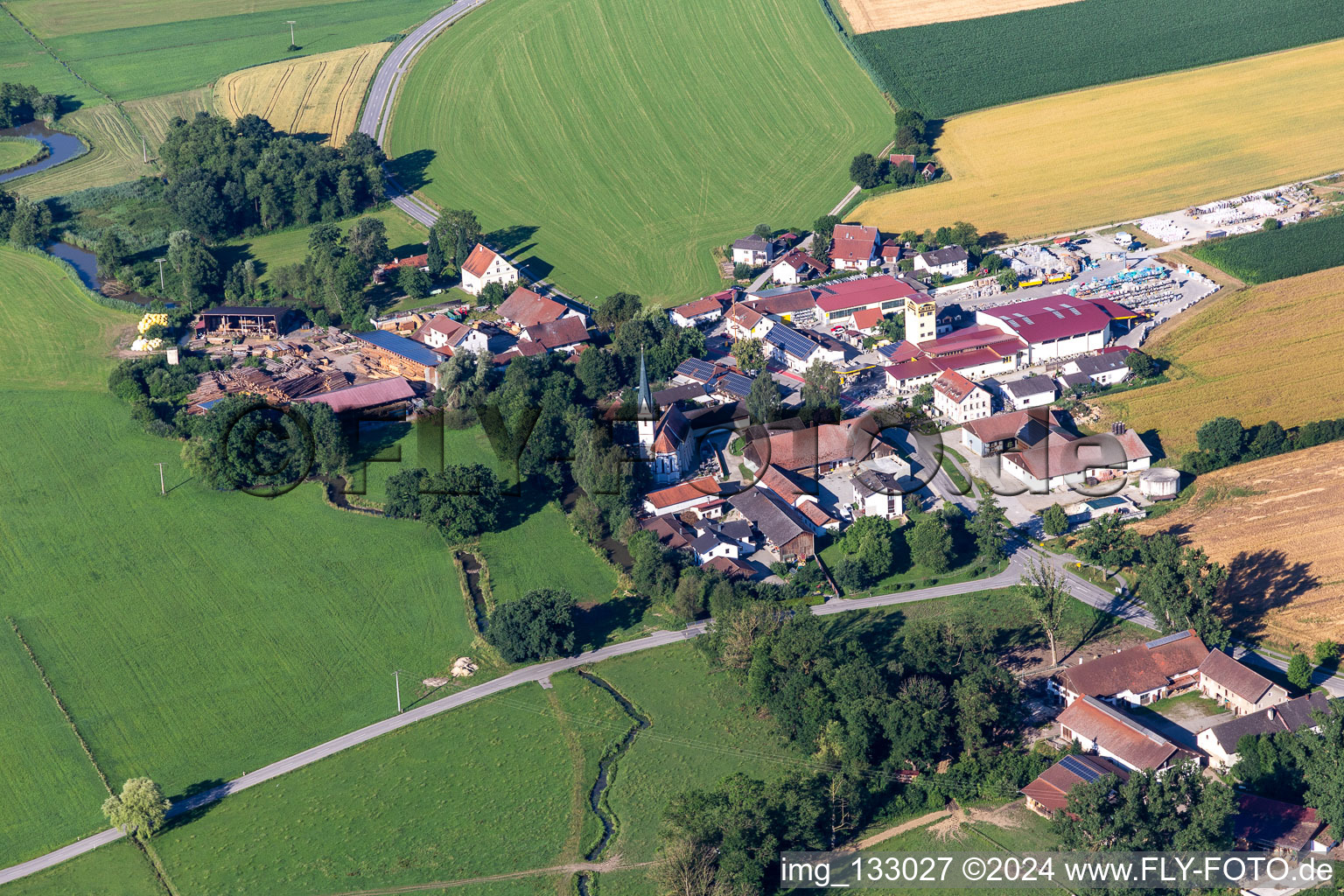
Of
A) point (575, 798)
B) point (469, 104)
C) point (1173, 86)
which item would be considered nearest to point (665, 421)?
point (575, 798)

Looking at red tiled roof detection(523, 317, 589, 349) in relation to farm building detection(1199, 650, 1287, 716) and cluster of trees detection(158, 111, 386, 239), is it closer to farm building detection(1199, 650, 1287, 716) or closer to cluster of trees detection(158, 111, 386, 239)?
cluster of trees detection(158, 111, 386, 239)

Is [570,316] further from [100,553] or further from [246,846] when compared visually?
[246,846]

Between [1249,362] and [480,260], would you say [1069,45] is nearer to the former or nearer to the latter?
[1249,362]

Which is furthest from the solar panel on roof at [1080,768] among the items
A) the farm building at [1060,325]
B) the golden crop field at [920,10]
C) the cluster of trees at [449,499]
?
the golden crop field at [920,10]

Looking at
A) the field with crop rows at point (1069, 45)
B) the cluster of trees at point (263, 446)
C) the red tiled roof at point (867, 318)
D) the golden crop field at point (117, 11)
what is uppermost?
the golden crop field at point (117, 11)

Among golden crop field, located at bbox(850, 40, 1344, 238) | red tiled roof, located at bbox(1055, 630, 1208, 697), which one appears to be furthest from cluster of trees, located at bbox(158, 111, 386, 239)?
red tiled roof, located at bbox(1055, 630, 1208, 697)

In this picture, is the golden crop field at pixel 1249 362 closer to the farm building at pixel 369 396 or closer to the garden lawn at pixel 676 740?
the garden lawn at pixel 676 740

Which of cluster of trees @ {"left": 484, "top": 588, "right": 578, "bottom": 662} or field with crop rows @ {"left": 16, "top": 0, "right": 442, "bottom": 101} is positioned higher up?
field with crop rows @ {"left": 16, "top": 0, "right": 442, "bottom": 101}

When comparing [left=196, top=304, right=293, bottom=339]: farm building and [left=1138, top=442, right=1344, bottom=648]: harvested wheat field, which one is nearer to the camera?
[left=1138, top=442, right=1344, bottom=648]: harvested wheat field
